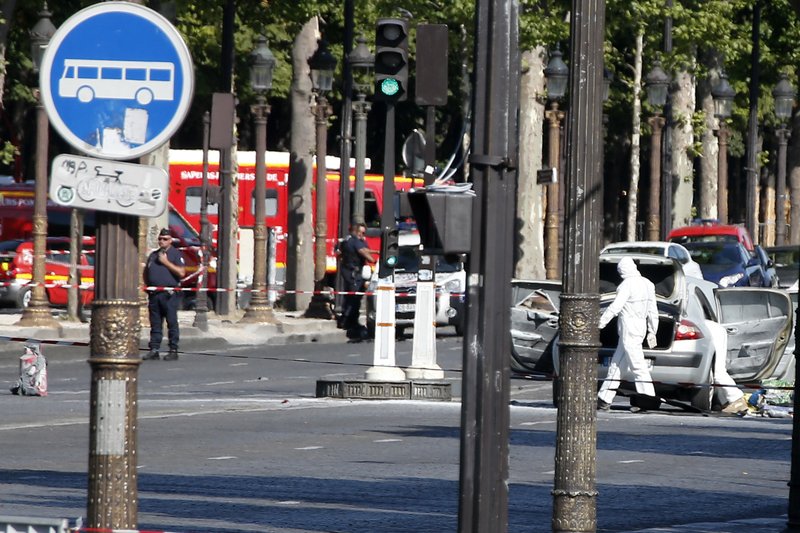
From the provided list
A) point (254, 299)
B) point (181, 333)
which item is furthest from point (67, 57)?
point (254, 299)

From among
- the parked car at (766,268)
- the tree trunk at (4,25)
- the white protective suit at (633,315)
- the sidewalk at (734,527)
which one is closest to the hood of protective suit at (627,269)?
the white protective suit at (633,315)

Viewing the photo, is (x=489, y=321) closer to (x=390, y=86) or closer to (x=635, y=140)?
(x=390, y=86)

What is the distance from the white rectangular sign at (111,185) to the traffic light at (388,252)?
14.7m

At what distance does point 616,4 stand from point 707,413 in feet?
66.6

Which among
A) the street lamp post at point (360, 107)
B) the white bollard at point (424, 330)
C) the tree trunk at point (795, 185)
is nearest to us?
the white bollard at point (424, 330)

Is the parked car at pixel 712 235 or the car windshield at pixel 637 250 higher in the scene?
the parked car at pixel 712 235

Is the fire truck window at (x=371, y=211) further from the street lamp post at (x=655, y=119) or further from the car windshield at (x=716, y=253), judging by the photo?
the car windshield at (x=716, y=253)

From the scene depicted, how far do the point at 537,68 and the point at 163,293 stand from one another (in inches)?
705

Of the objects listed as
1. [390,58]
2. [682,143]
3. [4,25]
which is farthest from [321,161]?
[390,58]

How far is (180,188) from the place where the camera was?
4541 centimetres

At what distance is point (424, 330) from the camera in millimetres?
21406

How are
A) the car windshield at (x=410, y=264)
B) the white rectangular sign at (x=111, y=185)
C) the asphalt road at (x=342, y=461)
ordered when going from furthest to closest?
the car windshield at (x=410, y=264) < the asphalt road at (x=342, y=461) < the white rectangular sign at (x=111, y=185)

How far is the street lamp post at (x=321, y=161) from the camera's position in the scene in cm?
3488

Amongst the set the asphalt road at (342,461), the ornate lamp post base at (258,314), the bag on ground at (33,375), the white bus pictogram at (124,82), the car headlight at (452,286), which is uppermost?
the white bus pictogram at (124,82)
